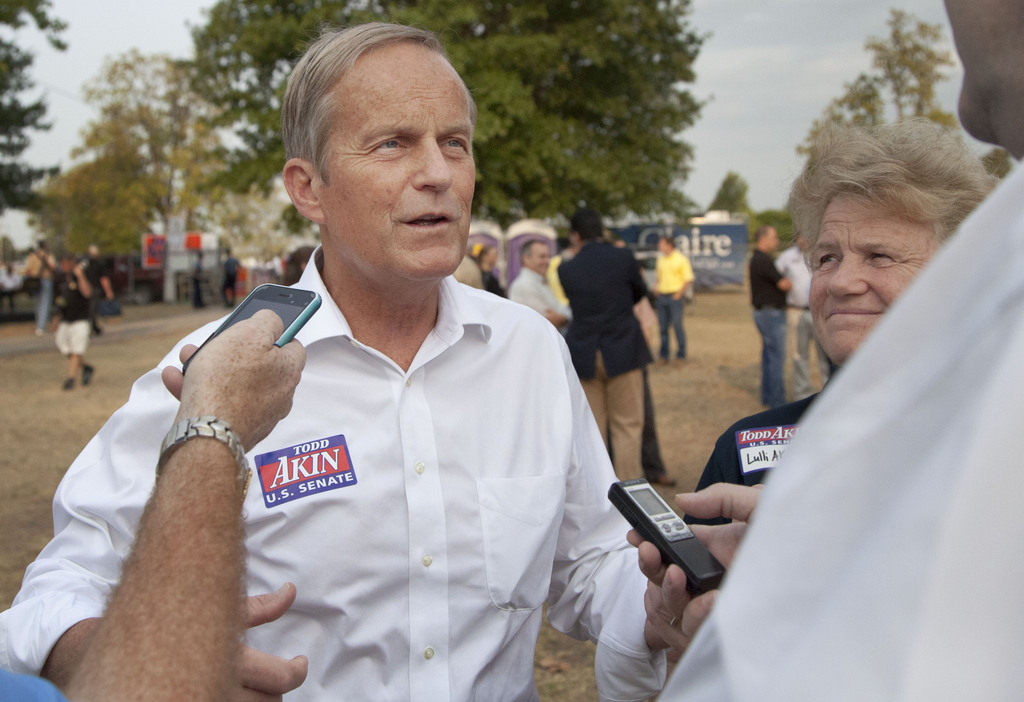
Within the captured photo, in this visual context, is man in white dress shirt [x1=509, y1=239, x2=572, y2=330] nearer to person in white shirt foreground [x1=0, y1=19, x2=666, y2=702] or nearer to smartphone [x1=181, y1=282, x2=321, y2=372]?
person in white shirt foreground [x1=0, y1=19, x2=666, y2=702]

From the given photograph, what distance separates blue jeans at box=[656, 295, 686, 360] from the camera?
13004 mm

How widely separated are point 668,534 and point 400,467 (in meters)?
0.77

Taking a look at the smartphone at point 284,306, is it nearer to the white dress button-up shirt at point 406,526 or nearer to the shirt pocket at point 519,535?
the white dress button-up shirt at point 406,526

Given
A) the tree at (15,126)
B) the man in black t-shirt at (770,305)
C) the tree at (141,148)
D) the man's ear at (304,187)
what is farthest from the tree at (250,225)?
the man's ear at (304,187)

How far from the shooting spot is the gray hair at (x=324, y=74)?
1889mm

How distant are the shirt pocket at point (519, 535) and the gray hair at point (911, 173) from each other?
998 mm

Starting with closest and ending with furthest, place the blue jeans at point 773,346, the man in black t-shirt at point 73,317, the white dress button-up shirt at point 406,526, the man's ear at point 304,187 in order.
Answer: the white dress button-up shirt at point 406,526
the man's ear at point 304,187
the blue jeans at point 773,346
the man in black t-shirt at point 73,317

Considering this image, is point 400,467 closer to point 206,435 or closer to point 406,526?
point 406,526

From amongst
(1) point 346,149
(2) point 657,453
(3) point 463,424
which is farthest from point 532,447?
(2) point 657,453

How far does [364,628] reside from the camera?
1.72 meters

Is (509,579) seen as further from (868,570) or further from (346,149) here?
(868,570)

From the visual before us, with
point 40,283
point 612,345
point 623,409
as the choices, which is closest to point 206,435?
point 612,345

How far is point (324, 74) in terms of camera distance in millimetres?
1903

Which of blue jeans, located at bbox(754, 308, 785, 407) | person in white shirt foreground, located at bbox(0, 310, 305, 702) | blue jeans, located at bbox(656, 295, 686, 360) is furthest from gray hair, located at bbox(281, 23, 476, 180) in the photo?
blue jeans, located at bbox(656, 295, 686, 360)
